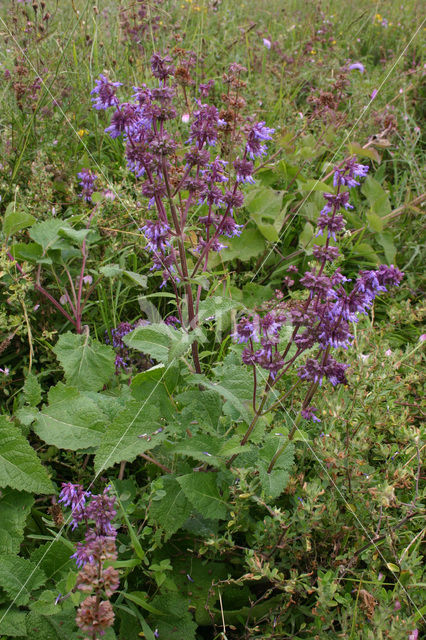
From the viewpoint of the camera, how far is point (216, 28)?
5148mm

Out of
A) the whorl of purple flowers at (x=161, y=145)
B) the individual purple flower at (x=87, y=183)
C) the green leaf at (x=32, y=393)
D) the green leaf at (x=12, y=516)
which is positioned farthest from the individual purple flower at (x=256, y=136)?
the green leaf at (x=12, y=516)

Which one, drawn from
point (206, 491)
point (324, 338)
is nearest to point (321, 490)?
point (206, 491)

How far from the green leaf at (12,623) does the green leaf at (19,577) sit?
0.09ft

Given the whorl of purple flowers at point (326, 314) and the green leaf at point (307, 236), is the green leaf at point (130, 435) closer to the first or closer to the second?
the whorl of purple flowers at point (326, 314)

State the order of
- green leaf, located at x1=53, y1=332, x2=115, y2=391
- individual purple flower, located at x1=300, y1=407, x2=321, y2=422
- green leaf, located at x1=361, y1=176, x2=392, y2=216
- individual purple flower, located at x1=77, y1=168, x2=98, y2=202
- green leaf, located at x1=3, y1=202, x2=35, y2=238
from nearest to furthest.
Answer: individual purple flower, located at x1=300, y1=407, x2=321, y2=422
green leaf, located at x1=53, y1=332, x2=115, y2=391
green leaf, located at x1=3, y1=202, x2=35, y2=238
individual purple flower, located at x1=77, y1=168, x2=98, y2=202
green leaf, located at x1=361, y1=176, x2=392, y2=216

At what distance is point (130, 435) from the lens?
4.89 feet

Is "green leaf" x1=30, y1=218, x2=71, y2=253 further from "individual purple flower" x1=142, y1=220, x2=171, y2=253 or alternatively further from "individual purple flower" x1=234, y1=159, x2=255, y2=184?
"individual purple flower" x1=234, y1=159, x2=255, y2=184

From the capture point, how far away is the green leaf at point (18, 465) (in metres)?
1.49

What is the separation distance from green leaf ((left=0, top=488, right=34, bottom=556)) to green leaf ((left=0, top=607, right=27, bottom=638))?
0.16 m

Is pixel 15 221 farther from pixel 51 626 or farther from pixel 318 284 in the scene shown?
pixel 51 626

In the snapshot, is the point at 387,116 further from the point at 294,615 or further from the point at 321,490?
the point at 294,615

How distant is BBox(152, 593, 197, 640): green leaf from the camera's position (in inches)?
54.6

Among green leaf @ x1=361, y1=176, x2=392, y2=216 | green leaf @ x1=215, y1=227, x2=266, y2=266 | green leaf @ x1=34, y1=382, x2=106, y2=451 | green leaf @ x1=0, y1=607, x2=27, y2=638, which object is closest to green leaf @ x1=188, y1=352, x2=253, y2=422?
green leaf @ x1=34, y1=382, x2=106, y2=451

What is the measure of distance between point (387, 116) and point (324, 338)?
9.15 feet
